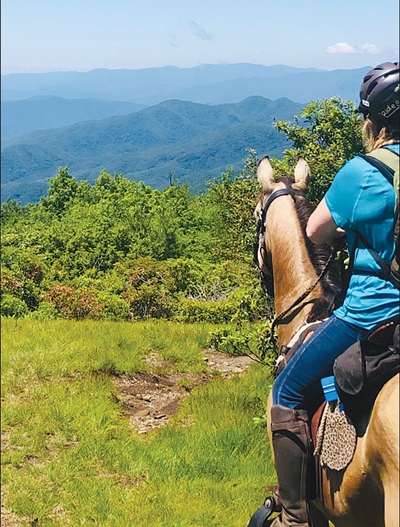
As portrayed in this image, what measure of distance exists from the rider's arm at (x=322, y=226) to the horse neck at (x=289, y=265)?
53cm

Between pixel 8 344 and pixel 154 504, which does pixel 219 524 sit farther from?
pixel 8 344

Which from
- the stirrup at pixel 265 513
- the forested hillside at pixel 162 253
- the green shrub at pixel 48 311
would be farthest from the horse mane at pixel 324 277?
the green shrub at pixel 48 311

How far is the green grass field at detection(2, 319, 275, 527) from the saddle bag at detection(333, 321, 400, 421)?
2.83m

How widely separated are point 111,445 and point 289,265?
11.9 feet

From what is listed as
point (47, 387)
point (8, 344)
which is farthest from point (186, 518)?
point (8, 344)

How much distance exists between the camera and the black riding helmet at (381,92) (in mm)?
2547

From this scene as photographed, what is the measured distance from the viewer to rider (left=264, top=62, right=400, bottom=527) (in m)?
2.44

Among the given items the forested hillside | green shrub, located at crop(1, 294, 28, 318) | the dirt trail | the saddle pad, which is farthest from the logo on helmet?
green shrub, located at crop(1, 294, 28, 318)

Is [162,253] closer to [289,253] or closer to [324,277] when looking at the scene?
[289,253]

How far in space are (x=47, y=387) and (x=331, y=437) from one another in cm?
528

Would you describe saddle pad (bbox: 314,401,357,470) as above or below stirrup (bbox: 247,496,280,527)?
above

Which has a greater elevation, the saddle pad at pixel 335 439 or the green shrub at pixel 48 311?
the saddle pad at pixel 335 439

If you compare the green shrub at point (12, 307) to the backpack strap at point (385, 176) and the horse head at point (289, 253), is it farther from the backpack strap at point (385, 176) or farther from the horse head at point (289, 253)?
the backpack strap at point (385, 176)

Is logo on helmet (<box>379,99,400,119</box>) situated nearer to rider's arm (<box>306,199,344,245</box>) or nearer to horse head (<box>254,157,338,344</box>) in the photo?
rider's arm (<box>306,199,344,245</box>)
